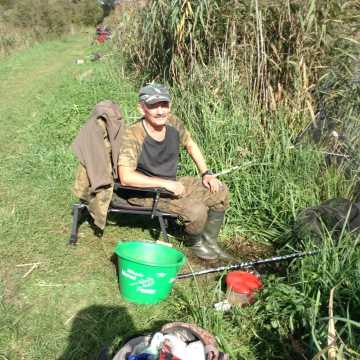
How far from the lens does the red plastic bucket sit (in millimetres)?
2854

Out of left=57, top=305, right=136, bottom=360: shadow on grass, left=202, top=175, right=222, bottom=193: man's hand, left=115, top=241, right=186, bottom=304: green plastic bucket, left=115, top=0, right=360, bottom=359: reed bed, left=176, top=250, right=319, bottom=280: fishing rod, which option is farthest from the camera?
left=115, top=0, right=360, bottom=359: reed bed

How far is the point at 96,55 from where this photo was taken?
11.0m

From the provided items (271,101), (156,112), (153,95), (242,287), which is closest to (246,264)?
(242,287)

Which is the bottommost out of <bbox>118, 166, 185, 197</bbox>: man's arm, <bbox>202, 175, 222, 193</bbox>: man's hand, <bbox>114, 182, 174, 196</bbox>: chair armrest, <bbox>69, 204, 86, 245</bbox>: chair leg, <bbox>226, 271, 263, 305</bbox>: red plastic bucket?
<bbox>226, 271, 263, 305</bbox>: red plastic bucket

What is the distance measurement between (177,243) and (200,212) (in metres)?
0.57

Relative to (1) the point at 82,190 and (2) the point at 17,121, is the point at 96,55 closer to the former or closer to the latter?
(2) the point at 17,121

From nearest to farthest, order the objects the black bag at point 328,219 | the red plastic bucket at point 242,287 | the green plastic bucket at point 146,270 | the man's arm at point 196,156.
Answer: the green plastic bucket at point 146,270 < the red plastic bucket at point 242,287 < the black bag at point 328,219 < the man's arm at point 196,156

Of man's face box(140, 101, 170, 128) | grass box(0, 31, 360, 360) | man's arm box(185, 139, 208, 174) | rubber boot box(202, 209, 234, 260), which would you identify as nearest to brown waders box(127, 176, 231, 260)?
rubber boot box(202, 209, 234, 260)

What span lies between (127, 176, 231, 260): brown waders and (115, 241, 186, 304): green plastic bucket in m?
0.51

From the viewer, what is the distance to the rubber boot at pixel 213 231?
3539 mm

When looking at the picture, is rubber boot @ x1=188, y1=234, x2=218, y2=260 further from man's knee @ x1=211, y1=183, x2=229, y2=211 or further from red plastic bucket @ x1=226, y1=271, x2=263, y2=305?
red plastic bucket @ x1=226, y1=271, x2=263, y2=305

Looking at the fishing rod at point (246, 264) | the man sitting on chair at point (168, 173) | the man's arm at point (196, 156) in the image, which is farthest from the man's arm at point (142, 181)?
the fishing rod at point (246, 264)

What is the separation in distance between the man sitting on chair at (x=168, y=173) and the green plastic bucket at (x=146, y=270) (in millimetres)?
501

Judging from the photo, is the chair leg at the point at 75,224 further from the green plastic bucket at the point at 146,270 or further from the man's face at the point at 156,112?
the man's face at the point at 156,112
